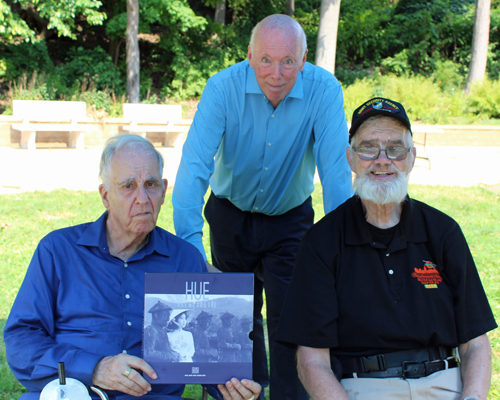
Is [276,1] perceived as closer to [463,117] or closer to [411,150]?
[463,117]

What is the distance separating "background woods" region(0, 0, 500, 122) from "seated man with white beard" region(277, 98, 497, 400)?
14.3m

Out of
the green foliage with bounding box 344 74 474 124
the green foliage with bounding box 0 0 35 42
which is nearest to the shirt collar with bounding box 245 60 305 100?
the green foliage with bounding box 344 74 474 124

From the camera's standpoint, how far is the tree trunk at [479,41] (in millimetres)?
18672

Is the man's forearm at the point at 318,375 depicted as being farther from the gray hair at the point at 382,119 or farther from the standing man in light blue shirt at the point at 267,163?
the gray hair at the point at 382,119

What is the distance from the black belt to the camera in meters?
2.23

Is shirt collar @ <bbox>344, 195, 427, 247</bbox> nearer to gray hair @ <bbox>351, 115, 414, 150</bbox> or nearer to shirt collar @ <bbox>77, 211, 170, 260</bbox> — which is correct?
gray hair @ <bbox>351, 115, 414, 150</bbox>

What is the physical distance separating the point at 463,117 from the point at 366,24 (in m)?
8.06

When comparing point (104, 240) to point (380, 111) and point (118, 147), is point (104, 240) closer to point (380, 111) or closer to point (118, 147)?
point (118, 147)

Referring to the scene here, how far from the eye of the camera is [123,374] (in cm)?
208

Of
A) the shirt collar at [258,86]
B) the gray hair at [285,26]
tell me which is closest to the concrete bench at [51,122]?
the shirt collar at [258,86]

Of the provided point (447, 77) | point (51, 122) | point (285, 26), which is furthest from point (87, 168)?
point (447, 77)

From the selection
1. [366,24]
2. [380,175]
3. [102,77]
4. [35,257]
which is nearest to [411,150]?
[380,175]

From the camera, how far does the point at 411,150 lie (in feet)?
8.11

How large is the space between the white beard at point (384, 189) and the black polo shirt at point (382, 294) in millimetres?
147
